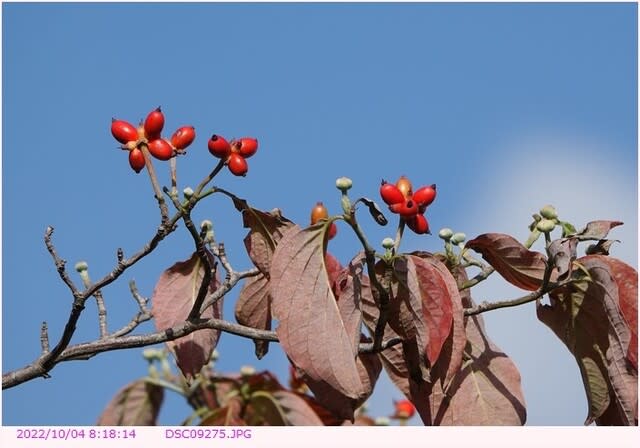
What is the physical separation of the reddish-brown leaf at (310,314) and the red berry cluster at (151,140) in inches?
14.5

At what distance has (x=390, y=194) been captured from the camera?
2.46m

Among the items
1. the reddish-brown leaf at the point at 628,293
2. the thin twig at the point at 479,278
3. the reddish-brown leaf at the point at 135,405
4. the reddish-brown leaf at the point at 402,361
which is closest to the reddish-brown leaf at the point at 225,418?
the reddish-brown leaf at the point at 135,405

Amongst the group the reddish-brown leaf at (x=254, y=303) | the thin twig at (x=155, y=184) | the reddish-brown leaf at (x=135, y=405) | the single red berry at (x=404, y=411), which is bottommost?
the single red berry at (x=404, y=411)

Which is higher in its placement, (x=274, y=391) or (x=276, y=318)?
(x=276, y=318)

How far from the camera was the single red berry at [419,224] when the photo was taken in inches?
96.7

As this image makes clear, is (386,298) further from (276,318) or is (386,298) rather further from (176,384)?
(176,384)

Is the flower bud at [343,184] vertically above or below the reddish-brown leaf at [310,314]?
above

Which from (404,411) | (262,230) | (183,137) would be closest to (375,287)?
(262,230)

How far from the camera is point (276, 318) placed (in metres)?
2.38

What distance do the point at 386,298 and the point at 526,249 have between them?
0.44 meters
